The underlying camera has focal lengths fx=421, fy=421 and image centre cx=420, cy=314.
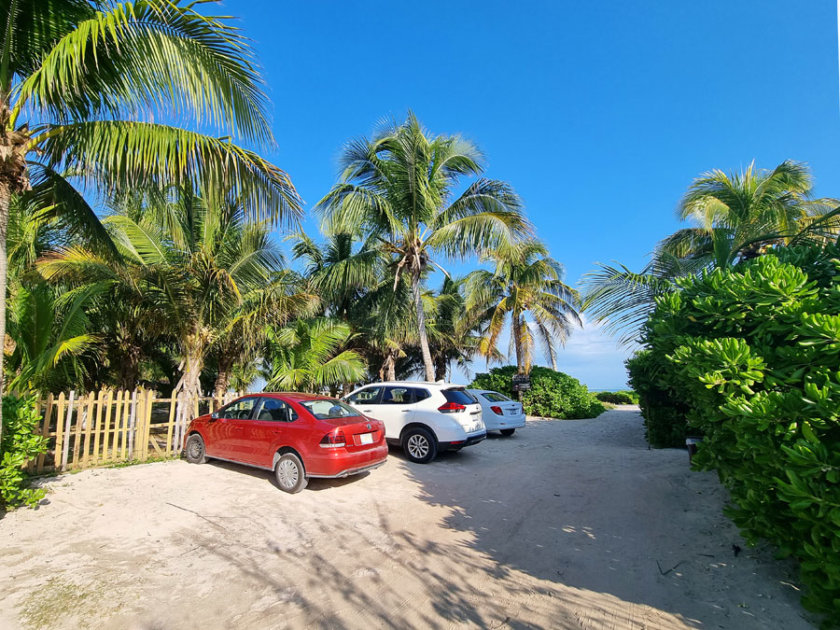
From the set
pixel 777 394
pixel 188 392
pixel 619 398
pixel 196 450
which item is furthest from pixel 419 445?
pixel 619 398

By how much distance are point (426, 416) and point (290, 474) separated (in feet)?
10.8

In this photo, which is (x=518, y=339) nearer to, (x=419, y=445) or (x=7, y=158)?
(x=419, y=445)

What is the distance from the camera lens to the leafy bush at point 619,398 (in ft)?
103

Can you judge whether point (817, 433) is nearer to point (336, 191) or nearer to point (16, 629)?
point (16, 629)

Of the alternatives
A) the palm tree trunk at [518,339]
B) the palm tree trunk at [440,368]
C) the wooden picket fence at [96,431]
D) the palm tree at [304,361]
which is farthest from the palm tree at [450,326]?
the wooden picket fence at [96,431]

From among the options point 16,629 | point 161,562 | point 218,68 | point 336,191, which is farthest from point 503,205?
point 16,629

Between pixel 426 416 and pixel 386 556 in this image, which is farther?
pixel 426 416

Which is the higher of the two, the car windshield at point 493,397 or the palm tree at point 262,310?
the palm tree at point 262,310

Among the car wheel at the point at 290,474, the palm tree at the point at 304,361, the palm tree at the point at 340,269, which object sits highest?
the palm tree at the point at 340,269

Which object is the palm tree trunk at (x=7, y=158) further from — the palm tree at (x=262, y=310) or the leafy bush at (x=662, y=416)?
the leafy bush at (x=662, y=416)

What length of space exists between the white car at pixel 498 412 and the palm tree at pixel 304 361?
15.0 ft

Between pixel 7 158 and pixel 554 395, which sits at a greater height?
pixel 7 158

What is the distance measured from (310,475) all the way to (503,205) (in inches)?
441

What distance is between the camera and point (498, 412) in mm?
12367
